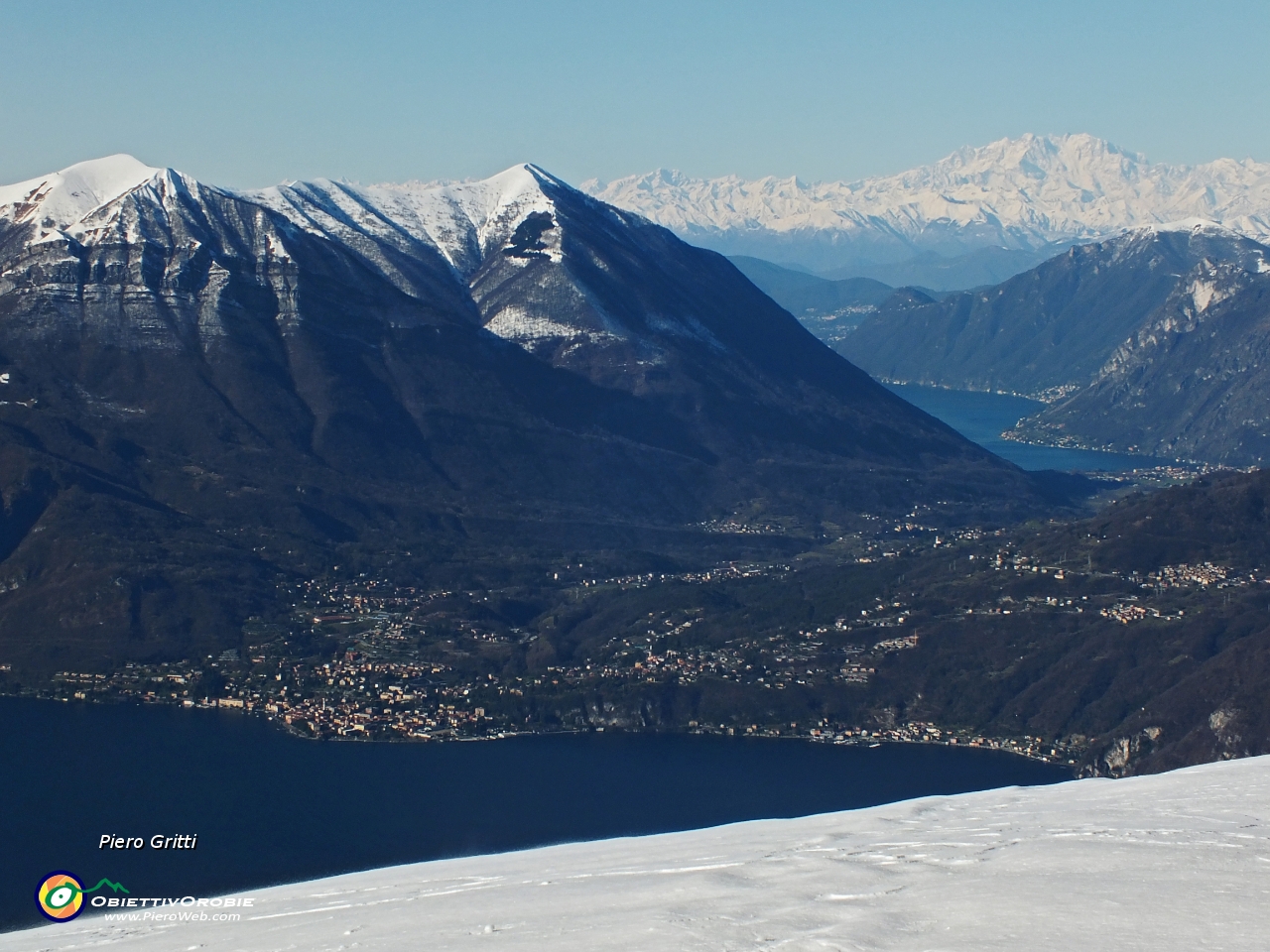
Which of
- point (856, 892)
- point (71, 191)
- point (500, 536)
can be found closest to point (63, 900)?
point (856, 892)

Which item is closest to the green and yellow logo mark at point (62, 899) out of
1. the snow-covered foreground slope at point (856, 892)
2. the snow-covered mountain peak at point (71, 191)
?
the snow-covered foreground slope at point (856, 892)

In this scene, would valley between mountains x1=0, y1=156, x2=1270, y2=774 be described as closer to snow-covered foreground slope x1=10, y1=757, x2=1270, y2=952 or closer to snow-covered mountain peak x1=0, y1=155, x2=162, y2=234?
snow-covered mountain peak x1=0, y1=155, x2=162, y2=234

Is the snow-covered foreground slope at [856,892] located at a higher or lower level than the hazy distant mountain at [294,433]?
lower

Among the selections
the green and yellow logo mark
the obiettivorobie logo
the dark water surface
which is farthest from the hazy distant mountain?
the green and yellow logo mark

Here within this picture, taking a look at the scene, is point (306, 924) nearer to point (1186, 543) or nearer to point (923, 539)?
point (1186, 543)

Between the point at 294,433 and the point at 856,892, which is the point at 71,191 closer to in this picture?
the point at 294,433

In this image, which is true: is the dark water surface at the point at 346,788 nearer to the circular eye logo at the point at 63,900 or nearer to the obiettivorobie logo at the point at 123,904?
the obiettivorobie logo at the point at 123,904

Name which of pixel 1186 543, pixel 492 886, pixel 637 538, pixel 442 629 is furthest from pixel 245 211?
pixel 492 886
